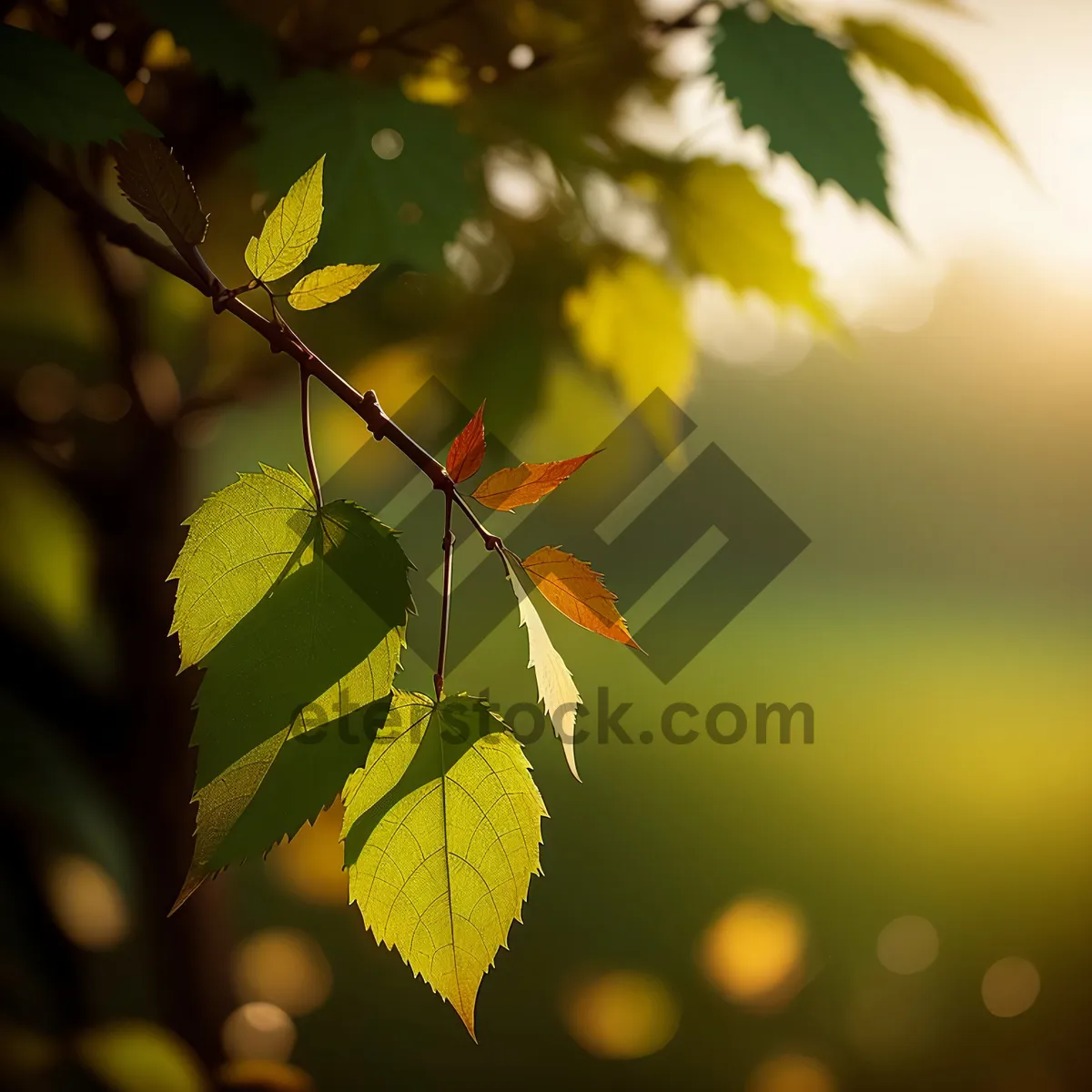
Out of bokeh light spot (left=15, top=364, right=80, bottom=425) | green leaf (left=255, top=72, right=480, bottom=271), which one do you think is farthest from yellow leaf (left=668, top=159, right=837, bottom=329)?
bokeh light spot (left=15, top=364, right=80, bottom=425)

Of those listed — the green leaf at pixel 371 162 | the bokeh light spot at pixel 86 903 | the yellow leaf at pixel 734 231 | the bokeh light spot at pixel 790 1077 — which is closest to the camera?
the green leaf at pixel 371 162

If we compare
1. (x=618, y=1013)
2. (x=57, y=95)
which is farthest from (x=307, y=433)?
(x=618, y=1013)

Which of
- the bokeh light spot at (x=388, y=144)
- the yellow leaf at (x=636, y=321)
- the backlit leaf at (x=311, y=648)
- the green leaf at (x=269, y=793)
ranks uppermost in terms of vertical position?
the yellow leaf at (x=636, y=321)

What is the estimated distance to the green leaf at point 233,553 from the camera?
0.56 ft

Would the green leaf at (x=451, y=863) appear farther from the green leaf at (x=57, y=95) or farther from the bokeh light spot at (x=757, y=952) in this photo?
the bokeh light spot at (x=757, y=952)

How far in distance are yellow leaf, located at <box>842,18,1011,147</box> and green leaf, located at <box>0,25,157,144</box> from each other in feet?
0.99

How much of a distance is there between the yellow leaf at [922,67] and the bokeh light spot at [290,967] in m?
0.93

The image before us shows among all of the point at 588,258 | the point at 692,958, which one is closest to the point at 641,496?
the point at 588,258

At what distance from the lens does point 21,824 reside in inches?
19.7

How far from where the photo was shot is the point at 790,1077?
0.94 metres

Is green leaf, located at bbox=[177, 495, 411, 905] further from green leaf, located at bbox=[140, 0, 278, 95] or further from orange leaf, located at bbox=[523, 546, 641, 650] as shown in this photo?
green leaf, located at bbox=[140, 0, 278, 95]

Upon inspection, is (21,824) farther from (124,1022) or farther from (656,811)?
(656,811)

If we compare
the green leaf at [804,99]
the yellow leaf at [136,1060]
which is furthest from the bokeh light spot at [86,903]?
the green leaf at [804,99]

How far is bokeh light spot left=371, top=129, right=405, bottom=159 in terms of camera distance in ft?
1.01
